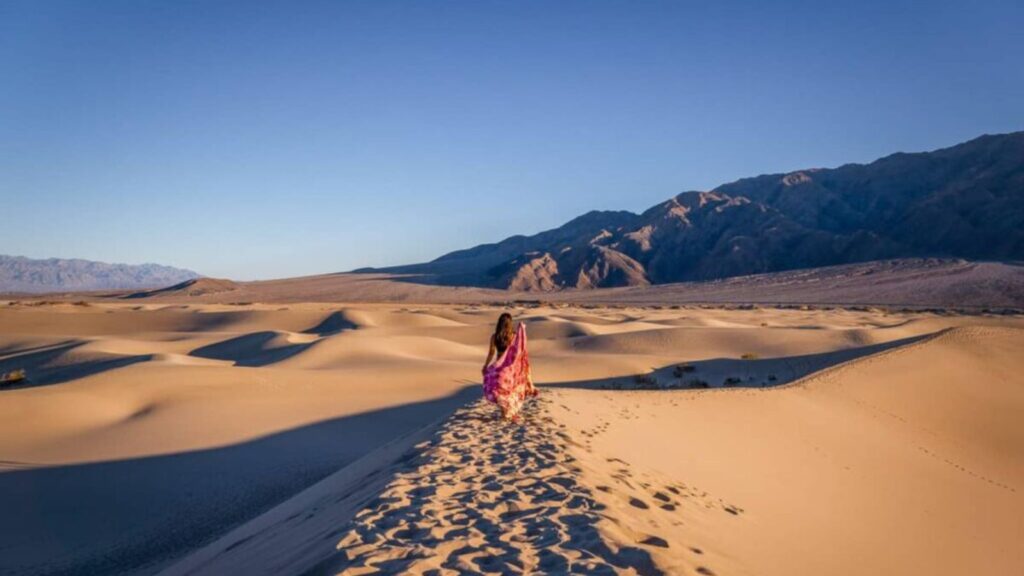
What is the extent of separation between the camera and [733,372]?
20.4m

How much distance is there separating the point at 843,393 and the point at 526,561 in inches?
532

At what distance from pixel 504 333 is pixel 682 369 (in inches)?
522

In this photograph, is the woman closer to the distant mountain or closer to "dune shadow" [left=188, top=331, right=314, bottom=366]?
"dune shadow" [left=188, top=331, right=314, bottom=366]

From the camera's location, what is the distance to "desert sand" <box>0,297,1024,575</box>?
469 cm

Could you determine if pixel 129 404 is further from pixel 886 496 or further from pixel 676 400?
pixel 886 496

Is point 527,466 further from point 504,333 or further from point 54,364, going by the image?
point 54,364

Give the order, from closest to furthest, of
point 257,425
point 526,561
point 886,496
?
point 526,561 → point 886,496 → point 257,425

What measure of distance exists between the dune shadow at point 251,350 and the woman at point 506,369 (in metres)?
15.3

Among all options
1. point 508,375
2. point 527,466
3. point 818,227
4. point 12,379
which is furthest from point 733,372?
point 818,227

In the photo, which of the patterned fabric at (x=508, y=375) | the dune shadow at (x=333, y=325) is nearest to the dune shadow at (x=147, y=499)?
the patterned fabric at (x=508, y=375)

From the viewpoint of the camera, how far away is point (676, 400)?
13242 millimetres

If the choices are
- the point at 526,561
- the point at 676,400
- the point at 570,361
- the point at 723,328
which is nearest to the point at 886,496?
the point at 676,400

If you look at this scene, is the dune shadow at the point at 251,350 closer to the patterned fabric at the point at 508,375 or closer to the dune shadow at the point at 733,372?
the dune shadow at the point at 733,372

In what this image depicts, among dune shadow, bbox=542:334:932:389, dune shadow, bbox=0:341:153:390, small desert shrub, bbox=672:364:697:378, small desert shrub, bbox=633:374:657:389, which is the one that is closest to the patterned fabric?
dune shadow, bbox=542:334:932:389
